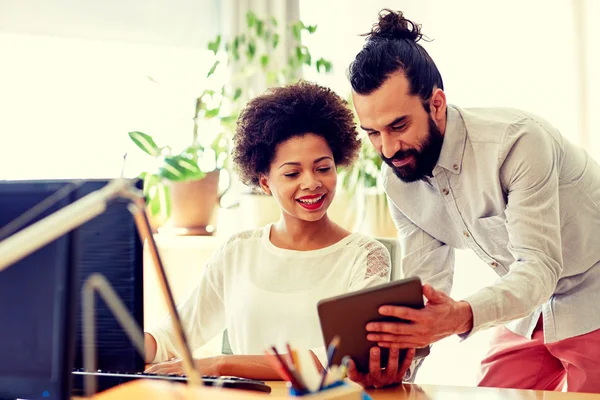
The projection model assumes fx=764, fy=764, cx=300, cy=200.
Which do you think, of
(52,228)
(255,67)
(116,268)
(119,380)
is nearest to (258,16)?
(255,67)

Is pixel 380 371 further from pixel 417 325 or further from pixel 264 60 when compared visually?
pixel 264 60

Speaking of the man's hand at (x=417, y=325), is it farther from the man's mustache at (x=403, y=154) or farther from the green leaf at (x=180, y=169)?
the green leaf at (x=180, y=169)

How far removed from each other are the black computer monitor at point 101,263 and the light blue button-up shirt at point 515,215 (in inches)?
34.9

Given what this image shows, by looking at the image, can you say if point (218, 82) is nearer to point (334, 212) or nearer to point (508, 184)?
point (334, 212)

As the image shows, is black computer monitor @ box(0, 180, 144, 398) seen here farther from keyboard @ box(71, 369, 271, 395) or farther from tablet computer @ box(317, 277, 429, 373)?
tablet computer @ box(317, 277, 429, 373)

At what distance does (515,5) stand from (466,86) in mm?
414

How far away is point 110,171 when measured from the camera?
10.8ft

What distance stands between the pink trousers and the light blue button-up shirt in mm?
39

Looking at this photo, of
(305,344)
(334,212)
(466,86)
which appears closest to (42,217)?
(305,344)

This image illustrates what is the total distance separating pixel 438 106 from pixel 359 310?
0.81 metres

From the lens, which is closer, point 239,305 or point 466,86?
point 239,305

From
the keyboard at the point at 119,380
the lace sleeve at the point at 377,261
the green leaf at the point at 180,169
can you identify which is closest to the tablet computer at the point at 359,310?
the keyboard at the point at 119,380

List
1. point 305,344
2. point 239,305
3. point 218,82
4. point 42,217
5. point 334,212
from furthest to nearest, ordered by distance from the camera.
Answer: point 218,82
point 334,212
point 239,305
point 305,344
point 42,217

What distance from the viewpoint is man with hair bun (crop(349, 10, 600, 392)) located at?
5.99ft
